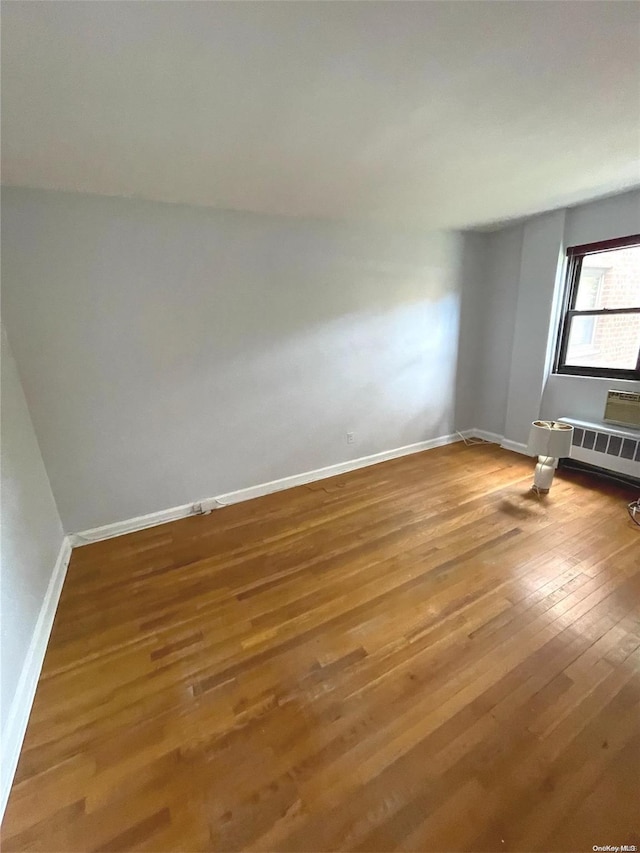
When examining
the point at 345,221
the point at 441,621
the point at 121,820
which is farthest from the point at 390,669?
the point at 345,221

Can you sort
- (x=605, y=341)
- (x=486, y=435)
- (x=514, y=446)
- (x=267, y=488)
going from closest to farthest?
(x=267, y=488) → (x=605, y=341) → (x=514, y=446) → (x=486, y=435)

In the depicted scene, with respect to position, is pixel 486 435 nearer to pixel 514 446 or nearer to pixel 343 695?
Result: pixel 514 446

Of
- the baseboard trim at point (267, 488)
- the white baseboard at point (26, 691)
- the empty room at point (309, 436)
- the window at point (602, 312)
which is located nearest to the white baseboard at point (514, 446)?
the baseboard trim at point (267, 488)

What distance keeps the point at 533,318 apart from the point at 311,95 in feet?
10.8

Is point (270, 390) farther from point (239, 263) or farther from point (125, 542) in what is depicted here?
point (125, 542)

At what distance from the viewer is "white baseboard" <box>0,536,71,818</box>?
1215 millimetres

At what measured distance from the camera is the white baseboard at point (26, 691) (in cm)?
121

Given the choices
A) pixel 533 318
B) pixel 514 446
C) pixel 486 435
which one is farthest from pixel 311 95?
pixel 486 435

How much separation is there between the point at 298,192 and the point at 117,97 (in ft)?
4.15

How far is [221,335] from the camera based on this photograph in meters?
2.82

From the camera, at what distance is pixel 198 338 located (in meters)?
2.74

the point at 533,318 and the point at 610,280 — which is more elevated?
the point at 610,280

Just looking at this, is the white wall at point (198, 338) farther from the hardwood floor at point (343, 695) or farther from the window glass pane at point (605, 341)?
the window glass pane at point (605, 341)

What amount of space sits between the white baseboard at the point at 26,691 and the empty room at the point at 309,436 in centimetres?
2
